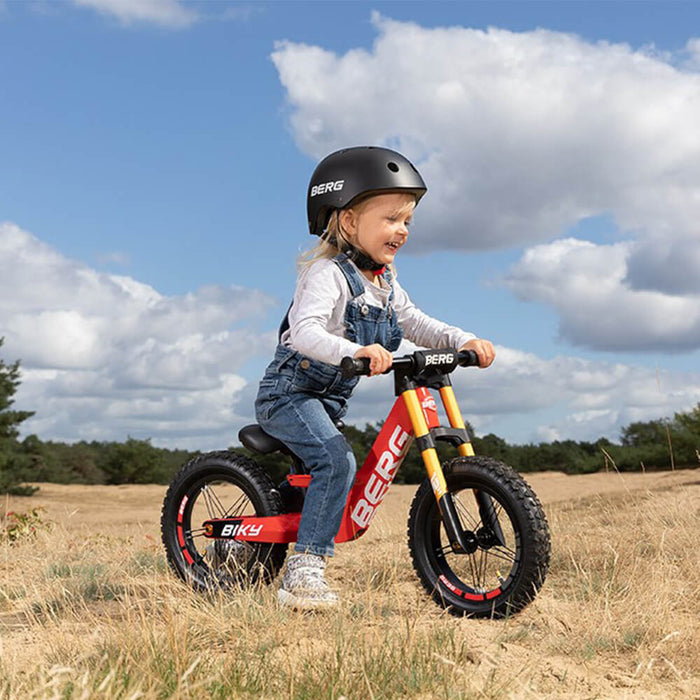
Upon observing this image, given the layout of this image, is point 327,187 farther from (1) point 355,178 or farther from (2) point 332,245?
(2) point 332,245

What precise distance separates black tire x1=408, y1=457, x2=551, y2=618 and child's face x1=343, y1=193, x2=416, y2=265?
1.22m

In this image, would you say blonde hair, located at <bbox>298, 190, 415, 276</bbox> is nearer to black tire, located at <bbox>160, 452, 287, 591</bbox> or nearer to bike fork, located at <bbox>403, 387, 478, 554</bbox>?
bike fork, located at <bbox>403, 387, 478, 554</bbox>

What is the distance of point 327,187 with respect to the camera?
15.9 feet

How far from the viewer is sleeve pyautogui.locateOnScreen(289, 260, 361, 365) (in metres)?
4.38

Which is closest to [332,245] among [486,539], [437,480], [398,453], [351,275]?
[351,275]

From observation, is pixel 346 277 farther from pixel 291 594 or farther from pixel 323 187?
pixel 291 594

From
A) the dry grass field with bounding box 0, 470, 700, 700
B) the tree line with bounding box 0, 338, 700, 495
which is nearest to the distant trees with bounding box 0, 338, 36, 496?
the tree line with bounding box 0, 338, 700, 495

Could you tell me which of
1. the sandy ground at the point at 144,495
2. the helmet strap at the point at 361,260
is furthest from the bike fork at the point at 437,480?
the sandy ground at the point at 144,495

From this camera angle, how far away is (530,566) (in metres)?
4.22

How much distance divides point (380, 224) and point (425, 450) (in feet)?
4.09

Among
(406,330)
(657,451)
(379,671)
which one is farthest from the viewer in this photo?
(657,451)

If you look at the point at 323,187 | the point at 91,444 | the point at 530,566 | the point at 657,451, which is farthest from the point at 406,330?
the point at 91,444

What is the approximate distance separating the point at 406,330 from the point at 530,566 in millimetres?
1649

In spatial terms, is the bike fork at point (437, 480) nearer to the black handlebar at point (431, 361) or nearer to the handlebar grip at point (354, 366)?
the black handlebar at point (431, 361)
